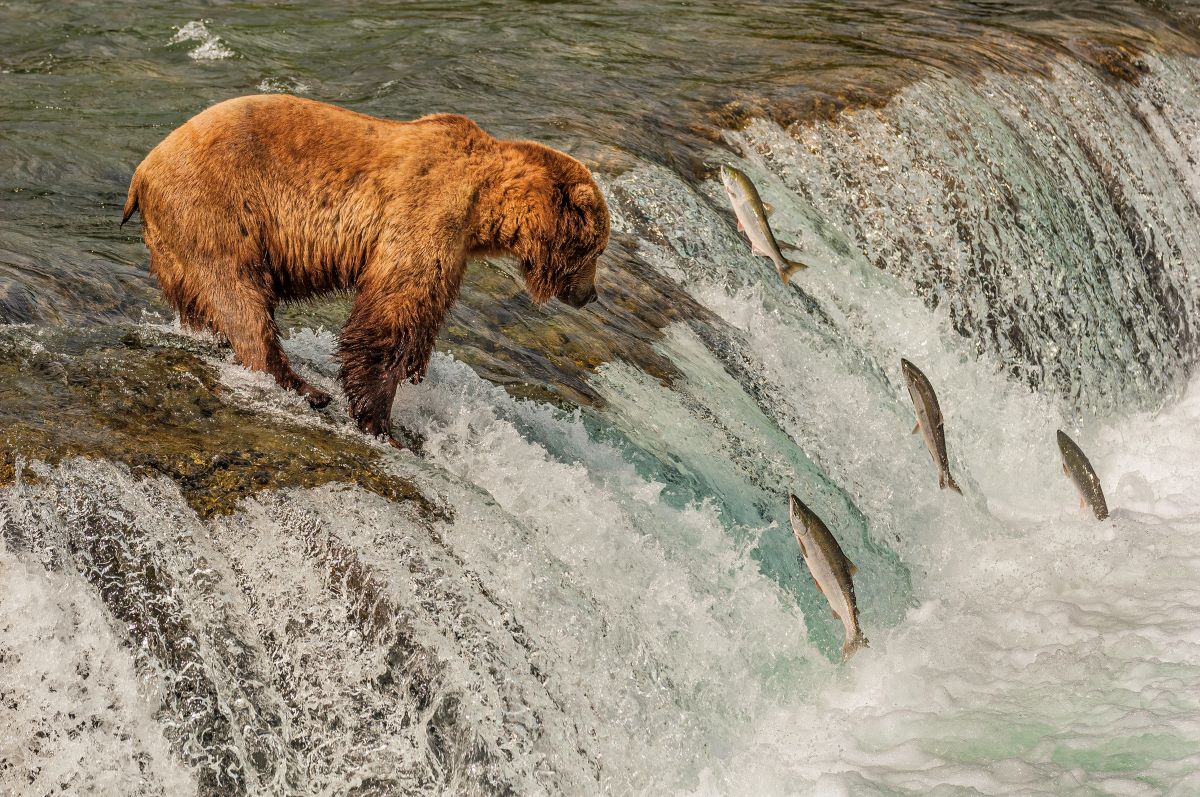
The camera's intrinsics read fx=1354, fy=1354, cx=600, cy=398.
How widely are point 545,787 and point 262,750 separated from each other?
0.85m

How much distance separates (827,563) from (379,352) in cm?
179

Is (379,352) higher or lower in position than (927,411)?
higher

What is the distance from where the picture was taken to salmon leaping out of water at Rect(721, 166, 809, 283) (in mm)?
6664

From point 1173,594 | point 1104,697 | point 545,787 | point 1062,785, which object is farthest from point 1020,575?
point 545,787

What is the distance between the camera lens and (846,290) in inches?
317

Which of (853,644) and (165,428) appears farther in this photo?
(853,644)

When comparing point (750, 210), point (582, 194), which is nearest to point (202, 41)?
point (750, 210)

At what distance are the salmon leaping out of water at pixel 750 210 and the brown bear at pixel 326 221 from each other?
1.97 metres

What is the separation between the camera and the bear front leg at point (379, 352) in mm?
4480

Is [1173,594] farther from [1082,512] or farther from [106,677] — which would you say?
[106,677]

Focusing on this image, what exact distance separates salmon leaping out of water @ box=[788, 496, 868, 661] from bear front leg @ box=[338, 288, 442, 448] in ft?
4.79

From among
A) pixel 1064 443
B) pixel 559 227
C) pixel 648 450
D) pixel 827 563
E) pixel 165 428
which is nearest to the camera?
pixel 165 428

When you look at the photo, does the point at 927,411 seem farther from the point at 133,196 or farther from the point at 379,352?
the point at 133,196

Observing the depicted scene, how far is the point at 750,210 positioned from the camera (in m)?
6.79
